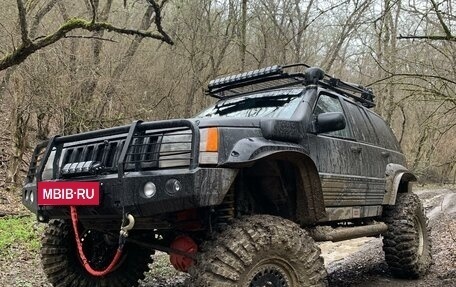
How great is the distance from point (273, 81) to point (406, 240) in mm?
2470

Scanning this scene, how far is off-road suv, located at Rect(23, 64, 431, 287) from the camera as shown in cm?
346

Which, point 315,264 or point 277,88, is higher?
point 277,88

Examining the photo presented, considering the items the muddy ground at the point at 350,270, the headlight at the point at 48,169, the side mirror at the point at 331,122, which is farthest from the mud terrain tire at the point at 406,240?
→ the headlight at the point at 48,169

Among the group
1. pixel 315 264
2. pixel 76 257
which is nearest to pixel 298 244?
pixel 315 264

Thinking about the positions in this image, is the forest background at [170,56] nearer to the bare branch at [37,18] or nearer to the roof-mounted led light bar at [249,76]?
the bare branch at [37,18]

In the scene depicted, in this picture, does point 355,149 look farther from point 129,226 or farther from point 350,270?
point 129,226

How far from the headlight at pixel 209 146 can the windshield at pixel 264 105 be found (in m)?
1.13

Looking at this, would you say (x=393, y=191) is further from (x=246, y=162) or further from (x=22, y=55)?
(x=22, y=55)

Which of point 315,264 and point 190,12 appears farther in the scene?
point 190,12

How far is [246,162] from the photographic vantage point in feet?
11.7

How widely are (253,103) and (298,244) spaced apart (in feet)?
5.50

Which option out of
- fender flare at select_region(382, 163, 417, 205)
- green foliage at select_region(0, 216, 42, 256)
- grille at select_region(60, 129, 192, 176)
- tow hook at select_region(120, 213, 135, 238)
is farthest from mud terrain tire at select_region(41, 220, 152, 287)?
fender flare at select_region(382, 163, 417, 205)

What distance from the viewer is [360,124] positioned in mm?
5812

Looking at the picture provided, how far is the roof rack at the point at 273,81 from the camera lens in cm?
495
